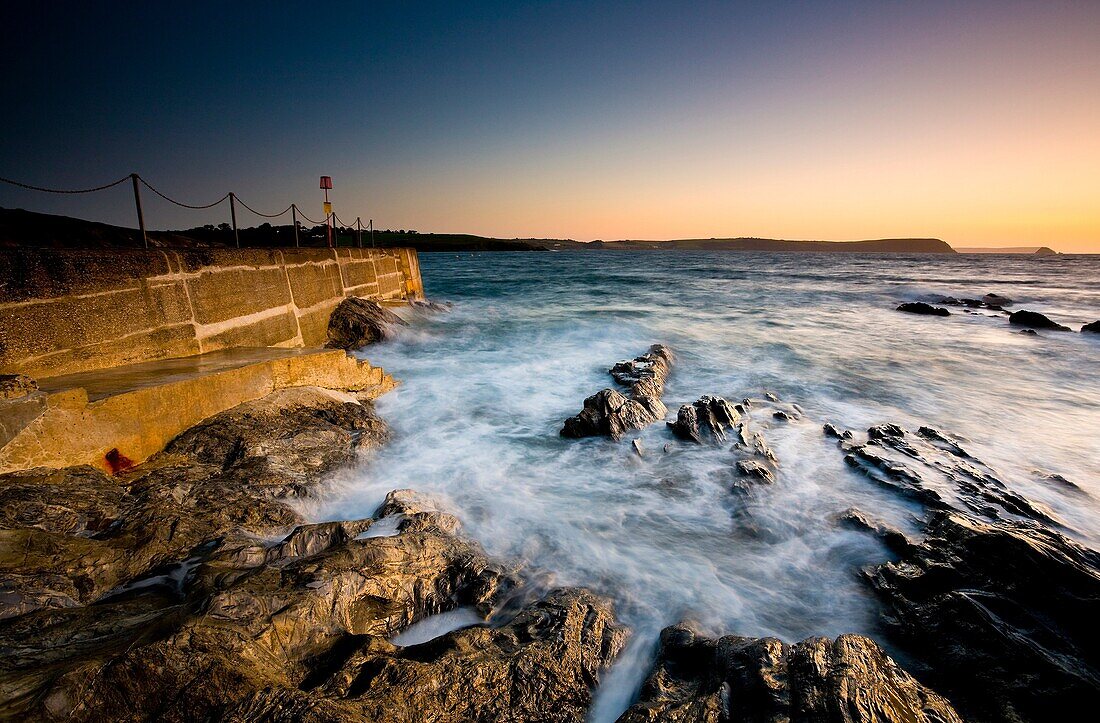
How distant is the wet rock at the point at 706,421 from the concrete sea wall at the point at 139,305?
637 cm

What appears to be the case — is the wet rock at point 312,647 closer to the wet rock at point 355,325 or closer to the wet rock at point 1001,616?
the wet rock at point 1001,616

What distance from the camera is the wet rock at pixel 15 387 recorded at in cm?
330

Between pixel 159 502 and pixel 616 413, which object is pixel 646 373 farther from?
pixel 159 502

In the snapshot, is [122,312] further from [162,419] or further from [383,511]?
[383,511]

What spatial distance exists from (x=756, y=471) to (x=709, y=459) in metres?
0.60

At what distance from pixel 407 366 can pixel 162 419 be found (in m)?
5.71

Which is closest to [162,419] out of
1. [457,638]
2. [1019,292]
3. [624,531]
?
[457,638]

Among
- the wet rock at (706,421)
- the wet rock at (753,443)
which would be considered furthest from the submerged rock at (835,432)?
the wet rock at (706,421)

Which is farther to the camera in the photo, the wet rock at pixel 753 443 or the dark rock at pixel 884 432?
the dark rock at pixel 884 432

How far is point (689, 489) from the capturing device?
16.9ft

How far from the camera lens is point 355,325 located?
10.9 m

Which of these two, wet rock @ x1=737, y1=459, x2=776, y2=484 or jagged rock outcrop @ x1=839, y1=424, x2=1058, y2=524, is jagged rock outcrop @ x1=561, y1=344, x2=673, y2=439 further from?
jagged rock outcrop @ x1=839, y1=424, x2=1058, y2=524

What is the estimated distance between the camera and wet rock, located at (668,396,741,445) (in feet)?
20.6

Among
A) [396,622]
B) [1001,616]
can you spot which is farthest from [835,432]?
[396,622]
